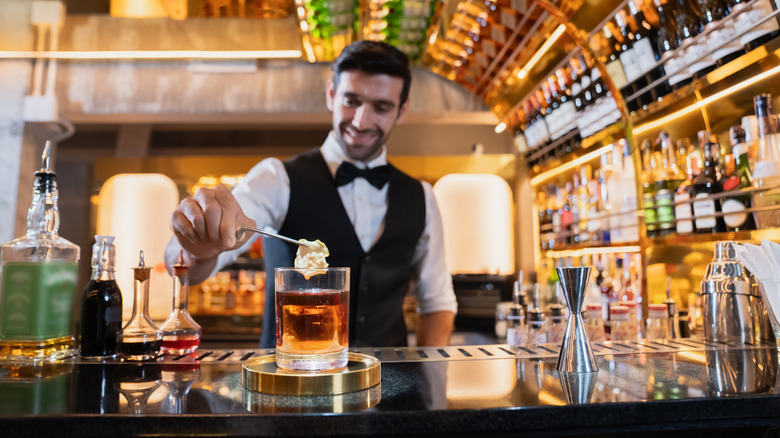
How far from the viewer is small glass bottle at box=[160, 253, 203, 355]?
46.7 inches

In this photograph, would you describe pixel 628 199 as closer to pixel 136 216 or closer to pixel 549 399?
pixel 549 399

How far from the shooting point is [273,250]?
1.94 meters

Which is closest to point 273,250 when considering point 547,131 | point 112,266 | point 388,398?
point 112,266

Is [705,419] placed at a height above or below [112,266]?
below

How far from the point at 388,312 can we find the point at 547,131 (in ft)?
4.57

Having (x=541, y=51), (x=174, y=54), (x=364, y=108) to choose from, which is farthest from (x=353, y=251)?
(x=174, y=54)

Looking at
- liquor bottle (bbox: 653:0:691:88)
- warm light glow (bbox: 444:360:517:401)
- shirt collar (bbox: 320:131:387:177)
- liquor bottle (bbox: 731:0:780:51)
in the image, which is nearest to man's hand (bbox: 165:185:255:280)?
warm light glow (bbox: 444:360:517:401)

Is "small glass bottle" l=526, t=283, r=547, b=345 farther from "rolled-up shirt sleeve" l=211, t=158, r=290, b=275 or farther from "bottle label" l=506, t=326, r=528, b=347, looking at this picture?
"rolled-up shirt sleeve" l=211, t=158, r=290, b=275

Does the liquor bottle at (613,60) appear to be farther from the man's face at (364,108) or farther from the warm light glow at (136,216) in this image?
the warm light glow at (136,216)

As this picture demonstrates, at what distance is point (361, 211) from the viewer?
6.75 feet

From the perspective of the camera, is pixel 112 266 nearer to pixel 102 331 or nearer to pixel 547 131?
pixel 102 331

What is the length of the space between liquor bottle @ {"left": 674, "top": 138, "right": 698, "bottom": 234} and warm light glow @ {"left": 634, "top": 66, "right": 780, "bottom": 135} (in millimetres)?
101

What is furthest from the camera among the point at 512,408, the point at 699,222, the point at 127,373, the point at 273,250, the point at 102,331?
the point at 273,250

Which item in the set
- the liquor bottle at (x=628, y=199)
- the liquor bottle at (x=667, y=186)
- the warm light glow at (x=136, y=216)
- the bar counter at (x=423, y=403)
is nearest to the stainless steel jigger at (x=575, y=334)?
the bar counter at (x=423, y=403)
